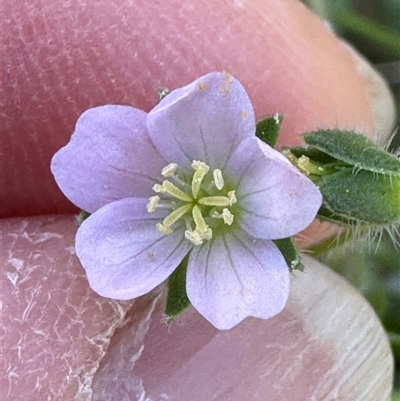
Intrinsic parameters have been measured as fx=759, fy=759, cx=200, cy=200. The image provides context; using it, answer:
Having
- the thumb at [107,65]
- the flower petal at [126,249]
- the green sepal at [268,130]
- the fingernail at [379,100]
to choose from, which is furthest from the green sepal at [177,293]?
the fingernail at [379,100]

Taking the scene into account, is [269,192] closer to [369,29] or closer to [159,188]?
[159,188]

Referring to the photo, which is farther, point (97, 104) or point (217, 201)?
point (97, 104)

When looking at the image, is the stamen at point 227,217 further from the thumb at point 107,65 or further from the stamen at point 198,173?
the thumb at point 107,65

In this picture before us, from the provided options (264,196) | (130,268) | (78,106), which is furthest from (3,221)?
(264,196)

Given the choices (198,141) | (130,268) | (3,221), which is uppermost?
(198,141)

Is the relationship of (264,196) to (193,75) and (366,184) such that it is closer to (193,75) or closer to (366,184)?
(366,184)

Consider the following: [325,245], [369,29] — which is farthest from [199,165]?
[369,29]

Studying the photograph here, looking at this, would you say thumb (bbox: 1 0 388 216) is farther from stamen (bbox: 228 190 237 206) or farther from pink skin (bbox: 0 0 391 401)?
stamen (bbox: 228 190 237 206)
